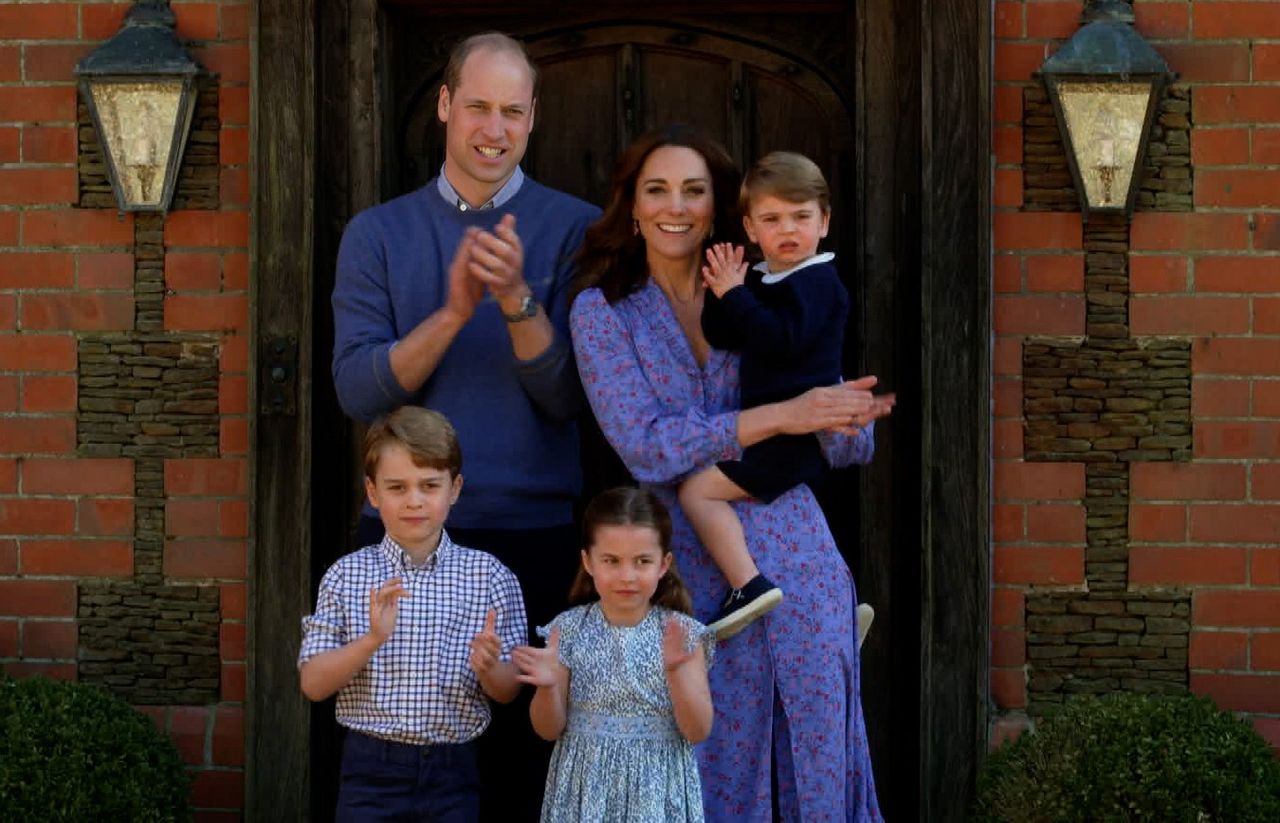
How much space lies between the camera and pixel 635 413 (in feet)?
12.3

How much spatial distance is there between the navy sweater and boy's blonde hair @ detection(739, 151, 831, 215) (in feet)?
0.48

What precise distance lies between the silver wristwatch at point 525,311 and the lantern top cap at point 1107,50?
1521 millimetres

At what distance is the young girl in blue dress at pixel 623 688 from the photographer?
3508mm

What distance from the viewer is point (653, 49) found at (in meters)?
4.86

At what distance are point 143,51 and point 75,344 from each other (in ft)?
2.54

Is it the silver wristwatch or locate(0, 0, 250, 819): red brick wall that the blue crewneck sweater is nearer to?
the silver wristwatch

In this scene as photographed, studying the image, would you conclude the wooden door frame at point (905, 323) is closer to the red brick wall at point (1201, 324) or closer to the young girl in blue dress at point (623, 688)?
the red brick wall at point (1201, 324)

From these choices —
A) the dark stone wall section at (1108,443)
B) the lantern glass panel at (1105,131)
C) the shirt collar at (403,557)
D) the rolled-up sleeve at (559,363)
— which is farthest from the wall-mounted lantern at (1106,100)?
the shirt collar at (403,557)

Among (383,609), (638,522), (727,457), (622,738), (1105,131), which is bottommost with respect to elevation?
(622,738)

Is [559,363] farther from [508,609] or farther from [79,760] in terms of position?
[79,760]

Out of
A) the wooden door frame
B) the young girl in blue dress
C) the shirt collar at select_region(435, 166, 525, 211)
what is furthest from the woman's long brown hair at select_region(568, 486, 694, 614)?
the wooden door frame

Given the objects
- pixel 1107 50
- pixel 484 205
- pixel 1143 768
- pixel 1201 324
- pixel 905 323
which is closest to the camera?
pixel 1143 768

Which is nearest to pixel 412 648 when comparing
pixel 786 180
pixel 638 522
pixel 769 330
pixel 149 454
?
pixel 638 522

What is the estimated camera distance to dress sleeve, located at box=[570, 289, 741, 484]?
3.71 metres
